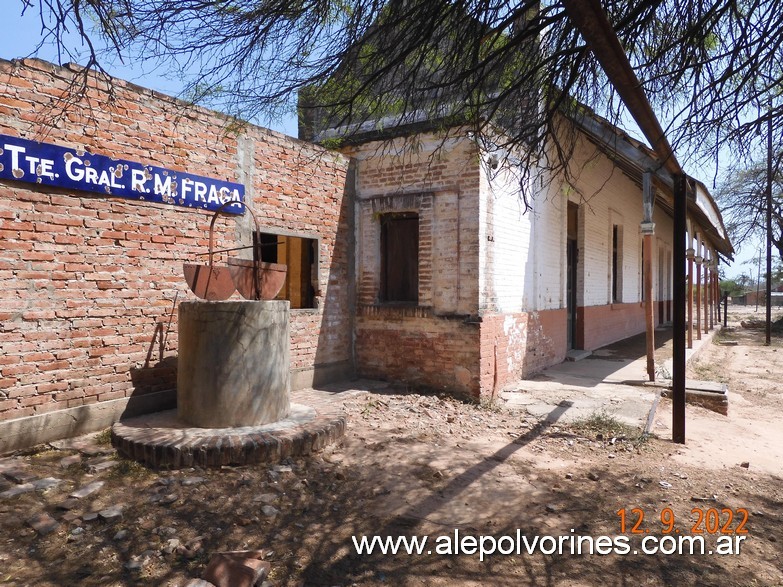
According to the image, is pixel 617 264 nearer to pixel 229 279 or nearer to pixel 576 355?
pixel 576 355

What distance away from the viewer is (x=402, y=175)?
298 inches

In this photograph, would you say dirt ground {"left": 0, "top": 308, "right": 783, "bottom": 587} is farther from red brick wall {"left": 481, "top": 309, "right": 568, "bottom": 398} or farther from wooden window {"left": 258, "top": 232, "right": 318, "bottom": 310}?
wooden window {"left": 258, "top": 232, "right": 318, "bottom": 310}

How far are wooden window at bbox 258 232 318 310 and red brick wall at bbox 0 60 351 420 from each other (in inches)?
43.7

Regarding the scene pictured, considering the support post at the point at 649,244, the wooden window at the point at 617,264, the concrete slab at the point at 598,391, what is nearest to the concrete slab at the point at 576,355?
the concrete slab at the point at 598,391

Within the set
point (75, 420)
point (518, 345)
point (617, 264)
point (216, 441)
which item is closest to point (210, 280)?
point (216, 441)

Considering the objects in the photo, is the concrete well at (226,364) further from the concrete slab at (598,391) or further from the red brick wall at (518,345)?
the concrete slab at (598,391)

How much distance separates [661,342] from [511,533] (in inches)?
527

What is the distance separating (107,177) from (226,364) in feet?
7.72

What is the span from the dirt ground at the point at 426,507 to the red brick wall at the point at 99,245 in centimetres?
90

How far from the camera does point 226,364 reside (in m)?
4.77

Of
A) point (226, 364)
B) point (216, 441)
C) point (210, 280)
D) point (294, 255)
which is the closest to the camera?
point (216, 441)

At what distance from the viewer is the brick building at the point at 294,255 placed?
185 inches

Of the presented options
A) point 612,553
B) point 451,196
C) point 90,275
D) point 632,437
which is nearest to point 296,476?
point 612,553

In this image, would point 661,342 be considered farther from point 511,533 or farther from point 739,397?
point 511,533
